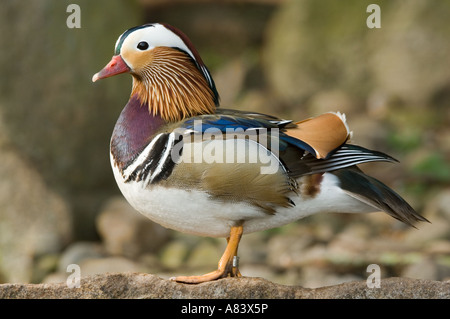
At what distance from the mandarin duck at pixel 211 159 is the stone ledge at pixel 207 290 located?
6cm

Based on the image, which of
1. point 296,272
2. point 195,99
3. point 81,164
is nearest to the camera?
point 195,99

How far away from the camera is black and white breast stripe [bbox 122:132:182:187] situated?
7.14ft

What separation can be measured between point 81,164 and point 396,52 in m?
2.83

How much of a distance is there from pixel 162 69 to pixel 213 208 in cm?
50

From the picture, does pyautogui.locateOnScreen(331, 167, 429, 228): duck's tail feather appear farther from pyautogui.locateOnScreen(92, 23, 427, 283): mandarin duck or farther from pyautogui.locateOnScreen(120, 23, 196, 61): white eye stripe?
pyautogui.locateOnScreen(120, 23, 196, 61): white eye stripe

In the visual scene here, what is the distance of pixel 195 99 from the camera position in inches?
92.4

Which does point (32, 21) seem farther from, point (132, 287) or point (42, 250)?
point (132, 287)

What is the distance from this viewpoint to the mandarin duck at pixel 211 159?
218 centimetres

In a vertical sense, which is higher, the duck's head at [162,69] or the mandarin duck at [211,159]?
the duck's head at [162,69]

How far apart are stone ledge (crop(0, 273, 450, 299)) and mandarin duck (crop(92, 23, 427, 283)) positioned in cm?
6

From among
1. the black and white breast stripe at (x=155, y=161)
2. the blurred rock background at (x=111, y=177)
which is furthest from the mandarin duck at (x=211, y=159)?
the blurred rock background at (x=111, y=177)

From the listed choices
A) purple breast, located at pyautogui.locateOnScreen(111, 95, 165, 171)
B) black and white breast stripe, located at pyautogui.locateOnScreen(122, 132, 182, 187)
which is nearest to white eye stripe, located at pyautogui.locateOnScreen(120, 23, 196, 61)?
purple breast, located at pyautogui.locateOnScreen(111, 95, 165, 171)

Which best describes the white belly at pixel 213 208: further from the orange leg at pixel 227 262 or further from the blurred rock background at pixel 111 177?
the blurred rock background at pixel 111 177
